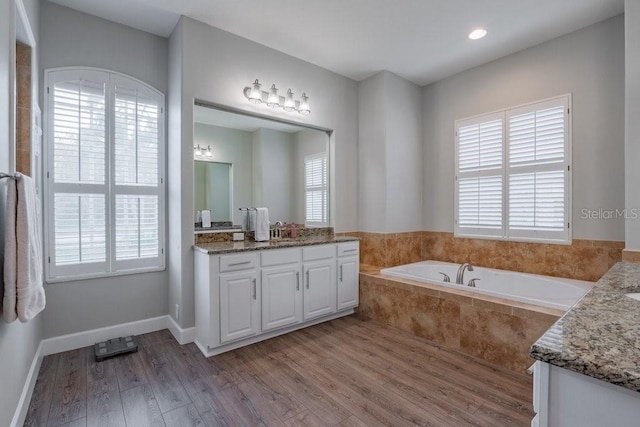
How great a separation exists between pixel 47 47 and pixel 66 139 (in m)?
0.75

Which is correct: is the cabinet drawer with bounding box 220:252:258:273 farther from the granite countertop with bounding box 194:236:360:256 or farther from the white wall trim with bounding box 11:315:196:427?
the white wall trim with bounding box 11:315:196:427

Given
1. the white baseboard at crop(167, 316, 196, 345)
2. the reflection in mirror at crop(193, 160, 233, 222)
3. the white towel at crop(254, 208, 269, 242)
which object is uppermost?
the reflection in mirror at crop(193, 160, 233, 222)

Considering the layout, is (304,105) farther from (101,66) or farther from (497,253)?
(497,253)

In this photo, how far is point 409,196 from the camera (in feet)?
13.6

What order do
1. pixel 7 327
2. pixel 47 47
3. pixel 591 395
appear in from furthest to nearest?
pixel 47 47
pixel 7 327
pixel 591 395

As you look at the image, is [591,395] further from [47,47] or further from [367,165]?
[47,47]

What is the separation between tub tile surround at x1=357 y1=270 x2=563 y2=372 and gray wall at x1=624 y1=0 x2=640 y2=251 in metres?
0.89

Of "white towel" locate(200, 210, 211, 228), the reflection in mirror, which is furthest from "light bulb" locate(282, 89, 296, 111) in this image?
"white towel" locate(200, 210, 211, 228)

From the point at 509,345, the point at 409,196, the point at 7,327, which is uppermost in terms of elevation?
the point at 409,196

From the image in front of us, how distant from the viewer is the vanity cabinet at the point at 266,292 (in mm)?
2582

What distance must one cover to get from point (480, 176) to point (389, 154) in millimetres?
1090

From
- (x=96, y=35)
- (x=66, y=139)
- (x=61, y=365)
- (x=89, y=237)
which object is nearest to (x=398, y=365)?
(x=61, y=365)

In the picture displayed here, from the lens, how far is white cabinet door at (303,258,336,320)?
3.16 meters

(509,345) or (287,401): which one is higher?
(509,345)
